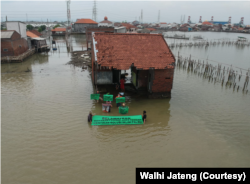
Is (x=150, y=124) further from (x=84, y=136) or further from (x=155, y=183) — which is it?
(x=155, y=183)

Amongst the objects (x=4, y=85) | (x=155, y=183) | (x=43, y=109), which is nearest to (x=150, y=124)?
(x=155, y=183)

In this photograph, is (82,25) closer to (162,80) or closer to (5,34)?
(5,34)

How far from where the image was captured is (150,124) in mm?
11469

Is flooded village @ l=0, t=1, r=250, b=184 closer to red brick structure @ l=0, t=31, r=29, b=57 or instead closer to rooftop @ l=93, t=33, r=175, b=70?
rooftop @ l=93, t=33, r=175, b=70

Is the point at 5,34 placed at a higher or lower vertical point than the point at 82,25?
lower

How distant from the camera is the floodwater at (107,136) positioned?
7707 millimetres

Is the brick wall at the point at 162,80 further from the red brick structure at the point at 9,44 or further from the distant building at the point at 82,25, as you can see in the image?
the distant building at the point at 82,25

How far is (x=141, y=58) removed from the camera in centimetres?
1435

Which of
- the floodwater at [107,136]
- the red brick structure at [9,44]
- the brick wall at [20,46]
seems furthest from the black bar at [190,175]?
the brick wall at [20,46]

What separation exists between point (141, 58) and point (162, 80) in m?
2.46

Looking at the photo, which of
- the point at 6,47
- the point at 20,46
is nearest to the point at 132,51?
the point at 6,47

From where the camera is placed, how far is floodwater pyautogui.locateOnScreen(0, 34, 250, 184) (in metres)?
7.71

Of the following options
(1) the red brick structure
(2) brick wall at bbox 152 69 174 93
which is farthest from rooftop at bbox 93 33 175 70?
Answer: (1) the red brick structure

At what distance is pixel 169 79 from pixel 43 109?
32.1 ft
